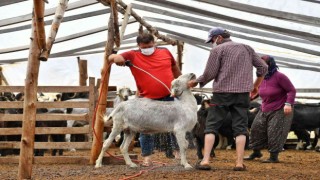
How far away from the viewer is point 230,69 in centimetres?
739

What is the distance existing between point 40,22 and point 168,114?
2.01 metres

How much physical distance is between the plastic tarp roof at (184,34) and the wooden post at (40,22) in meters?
Answer: 3.66

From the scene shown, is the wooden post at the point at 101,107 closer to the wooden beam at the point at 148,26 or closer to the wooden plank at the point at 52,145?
the wooden plank at the point at 52,145

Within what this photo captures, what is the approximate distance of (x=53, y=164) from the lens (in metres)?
8.96

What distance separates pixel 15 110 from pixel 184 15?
3.79 m

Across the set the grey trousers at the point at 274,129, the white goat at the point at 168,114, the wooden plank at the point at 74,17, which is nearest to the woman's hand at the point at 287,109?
the grey trousers at the point at 274,129

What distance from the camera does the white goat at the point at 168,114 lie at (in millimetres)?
7441

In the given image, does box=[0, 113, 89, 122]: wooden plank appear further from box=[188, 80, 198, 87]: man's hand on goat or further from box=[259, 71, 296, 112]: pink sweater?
box=[259, 71, 296, 112]: pink sweater

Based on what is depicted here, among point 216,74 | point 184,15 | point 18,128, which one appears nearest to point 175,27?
point 184,15

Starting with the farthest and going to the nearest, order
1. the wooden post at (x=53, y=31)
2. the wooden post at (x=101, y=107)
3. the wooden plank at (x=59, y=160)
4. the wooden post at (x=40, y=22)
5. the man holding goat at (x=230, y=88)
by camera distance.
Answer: the wooden plank at (x=59, y=160), the wooden post at (x=101, y=107), the man holding goat at (x=230, y=88), the wooden post at (x=53, y=31), the wooden post at (x=40, y=22)

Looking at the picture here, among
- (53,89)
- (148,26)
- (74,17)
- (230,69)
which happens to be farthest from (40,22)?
(74,17)

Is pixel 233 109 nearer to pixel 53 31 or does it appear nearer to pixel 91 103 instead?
pixel 53 31

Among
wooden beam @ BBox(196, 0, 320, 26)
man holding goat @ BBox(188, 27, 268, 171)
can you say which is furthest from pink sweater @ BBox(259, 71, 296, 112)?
man holding goat @ BBox(188, 27, 268, 171)

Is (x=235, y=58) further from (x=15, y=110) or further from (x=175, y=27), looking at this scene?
(x=175, y=27)
